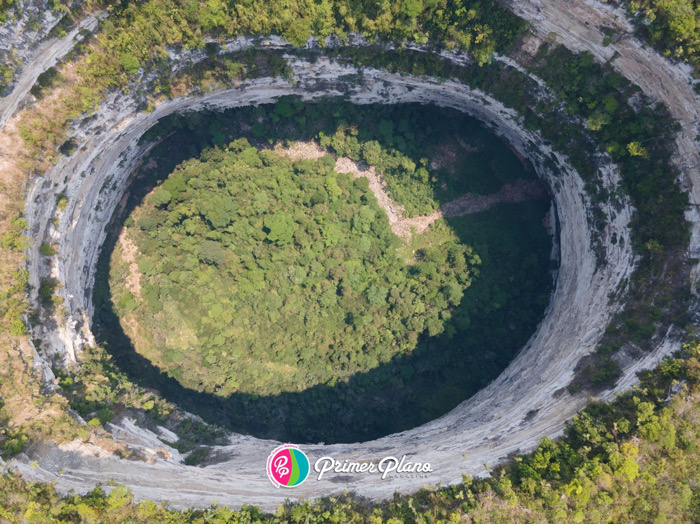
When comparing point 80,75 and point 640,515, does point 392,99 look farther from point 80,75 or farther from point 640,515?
point 640,515

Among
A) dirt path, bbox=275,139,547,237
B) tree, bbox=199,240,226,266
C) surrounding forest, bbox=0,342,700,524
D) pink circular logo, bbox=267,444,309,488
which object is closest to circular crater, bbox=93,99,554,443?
→ tree, bbox=199,240,226,266

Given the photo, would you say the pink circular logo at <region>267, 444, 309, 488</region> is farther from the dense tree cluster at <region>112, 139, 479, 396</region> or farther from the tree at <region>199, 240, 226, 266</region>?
the tree at <region>199, 240, 226, 266</region>

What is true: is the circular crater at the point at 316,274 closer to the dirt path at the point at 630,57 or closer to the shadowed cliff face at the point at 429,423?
the shadowed cliff face at the point at 429,423

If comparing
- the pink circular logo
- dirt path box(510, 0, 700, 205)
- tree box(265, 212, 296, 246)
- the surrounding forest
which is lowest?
the pink circular logo

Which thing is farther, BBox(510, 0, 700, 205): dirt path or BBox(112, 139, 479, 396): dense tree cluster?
BBox(112, 139, 479, 396): dense tree cluster

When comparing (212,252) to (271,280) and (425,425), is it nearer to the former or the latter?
(271,280)

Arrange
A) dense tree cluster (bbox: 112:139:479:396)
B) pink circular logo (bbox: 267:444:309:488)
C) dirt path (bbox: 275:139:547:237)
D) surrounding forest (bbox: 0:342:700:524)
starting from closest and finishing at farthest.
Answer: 1. surrounding forest (bbox: 0:342:700:524)
2. pink circular logo (bbox: 267:444:309:488)
3. dense tree cluster (bbox: 112:139:479:396)
4. dirt path (bbox: 275:139:547:237)

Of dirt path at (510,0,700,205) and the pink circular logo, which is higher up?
dirt path at (510,0,700,205)

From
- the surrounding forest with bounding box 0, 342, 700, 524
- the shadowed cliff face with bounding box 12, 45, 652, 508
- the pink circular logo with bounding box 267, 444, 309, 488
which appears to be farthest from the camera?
the pink circular logo with bounding box 267, 444, 309, 488
